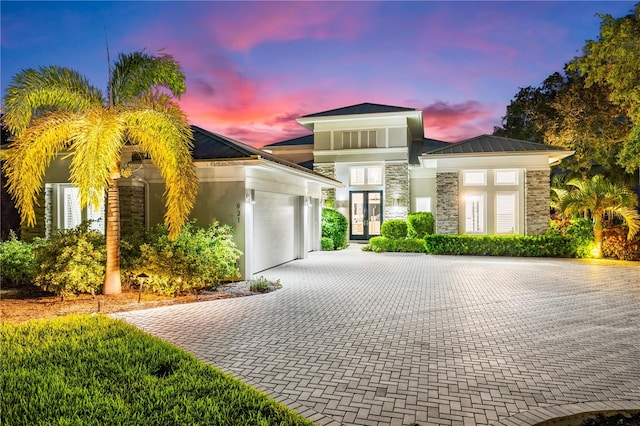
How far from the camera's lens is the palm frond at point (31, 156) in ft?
27.6

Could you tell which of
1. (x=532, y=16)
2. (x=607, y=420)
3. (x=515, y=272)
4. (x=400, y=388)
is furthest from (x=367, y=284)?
(x=532, y=16)

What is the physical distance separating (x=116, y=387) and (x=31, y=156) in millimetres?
6605

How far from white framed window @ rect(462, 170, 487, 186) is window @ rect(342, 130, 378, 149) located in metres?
6.74

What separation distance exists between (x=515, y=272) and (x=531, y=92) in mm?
19757

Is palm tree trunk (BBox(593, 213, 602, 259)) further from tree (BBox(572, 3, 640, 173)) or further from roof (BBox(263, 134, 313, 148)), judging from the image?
roof (BBox(263, 134, 313, 148))

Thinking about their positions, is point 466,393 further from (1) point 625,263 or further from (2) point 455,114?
(2) point 455,114

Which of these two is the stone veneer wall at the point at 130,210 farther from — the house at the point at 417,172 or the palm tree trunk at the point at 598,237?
the palm tree trunk at the point at 598,237

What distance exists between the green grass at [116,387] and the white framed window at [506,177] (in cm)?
1815

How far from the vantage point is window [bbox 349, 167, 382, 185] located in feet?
83.6

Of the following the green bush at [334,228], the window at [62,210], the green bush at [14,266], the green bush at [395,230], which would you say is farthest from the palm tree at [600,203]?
the green bush at [14,266]

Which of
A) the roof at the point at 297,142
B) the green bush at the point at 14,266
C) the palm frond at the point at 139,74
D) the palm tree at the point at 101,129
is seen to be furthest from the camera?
the roof at the point at 297,142

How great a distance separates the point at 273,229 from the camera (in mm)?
14867

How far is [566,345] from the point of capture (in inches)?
248

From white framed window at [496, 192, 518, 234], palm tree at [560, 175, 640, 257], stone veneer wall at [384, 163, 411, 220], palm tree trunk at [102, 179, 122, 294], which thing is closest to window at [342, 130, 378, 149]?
stone veneer wall at [384, 163, 411, 220]
